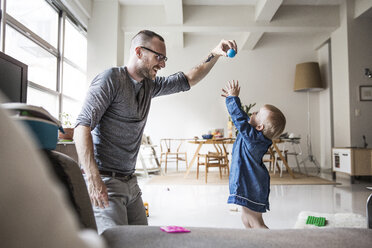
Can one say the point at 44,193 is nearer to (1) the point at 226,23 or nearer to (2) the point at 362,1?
(1) the point at 226,23

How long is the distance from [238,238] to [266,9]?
17.1 ft

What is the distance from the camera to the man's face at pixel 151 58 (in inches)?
57.2

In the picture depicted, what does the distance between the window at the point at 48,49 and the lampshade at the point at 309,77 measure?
5124mm

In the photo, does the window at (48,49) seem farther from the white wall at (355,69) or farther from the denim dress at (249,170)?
the white wall at (355,69)

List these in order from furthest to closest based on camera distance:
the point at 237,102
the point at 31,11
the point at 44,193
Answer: the point at 31,11
the point at 237,102
the point at 44,193

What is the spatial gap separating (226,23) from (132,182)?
4.83m

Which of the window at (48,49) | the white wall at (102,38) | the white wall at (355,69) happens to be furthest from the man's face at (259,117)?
the white wall at (355,69)

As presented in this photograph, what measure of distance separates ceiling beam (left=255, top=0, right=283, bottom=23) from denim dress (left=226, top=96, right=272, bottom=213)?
3721mm

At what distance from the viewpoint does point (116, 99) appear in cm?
134

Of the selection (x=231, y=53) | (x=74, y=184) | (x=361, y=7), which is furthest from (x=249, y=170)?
(x=361, y=7)

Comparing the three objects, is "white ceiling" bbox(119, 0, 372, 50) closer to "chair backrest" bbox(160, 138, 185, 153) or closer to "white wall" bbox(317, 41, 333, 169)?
"white wall" bbox(317, 41, 333, 169)

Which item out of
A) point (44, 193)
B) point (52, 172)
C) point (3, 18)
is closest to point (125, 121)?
point (52, 172)

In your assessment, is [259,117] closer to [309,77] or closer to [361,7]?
[361,7]

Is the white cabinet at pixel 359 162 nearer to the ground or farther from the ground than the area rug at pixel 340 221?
farther from the ground
